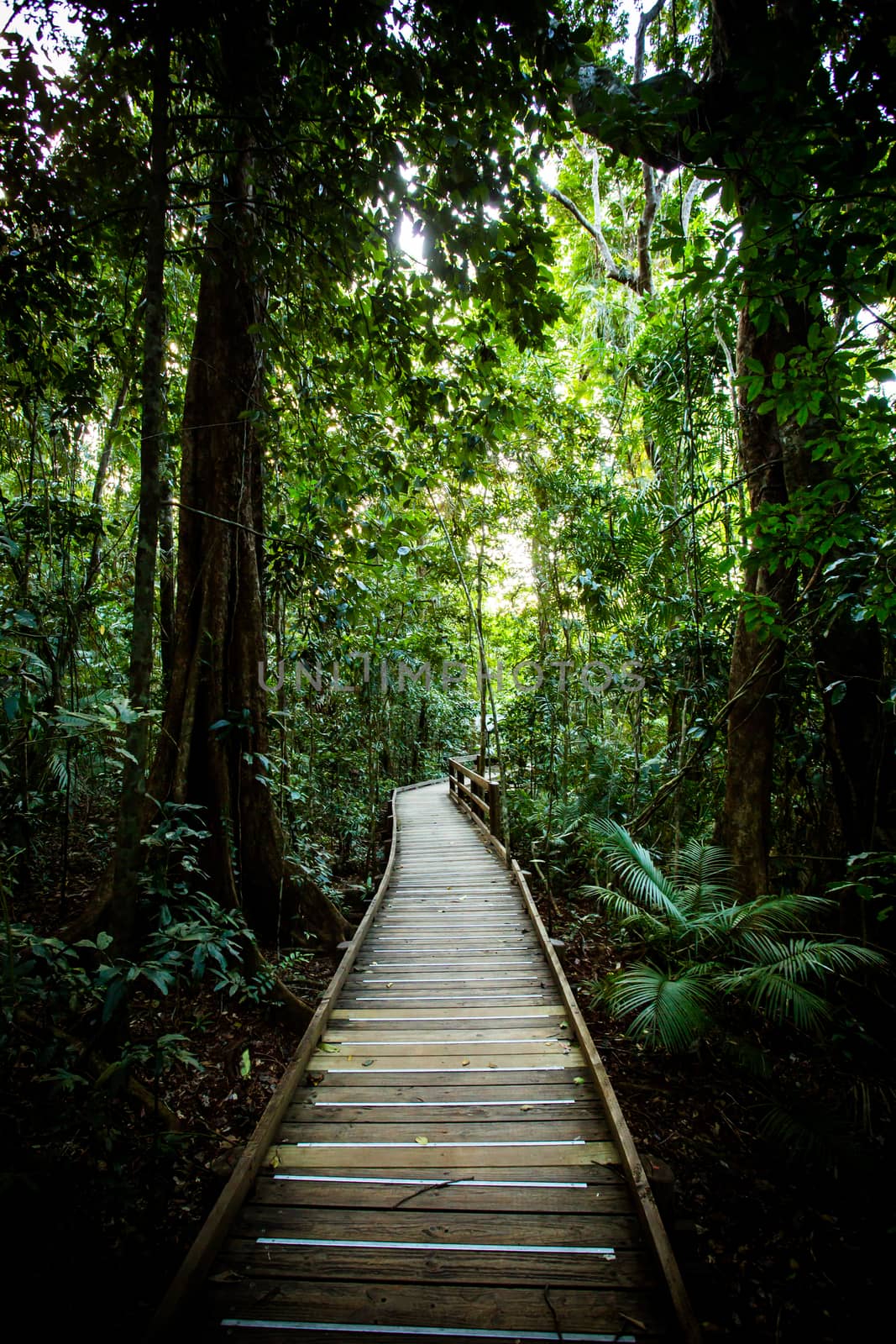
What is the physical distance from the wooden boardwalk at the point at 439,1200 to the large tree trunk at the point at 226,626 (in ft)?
3.88

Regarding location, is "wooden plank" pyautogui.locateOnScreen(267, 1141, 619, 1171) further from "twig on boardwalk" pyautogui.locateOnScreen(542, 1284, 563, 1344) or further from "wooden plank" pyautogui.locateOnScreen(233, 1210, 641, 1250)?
"twig on boardwalk" pyautogui.locateOnScreen(542, 1284, 563, 1344)

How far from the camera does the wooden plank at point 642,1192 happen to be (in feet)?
5.59

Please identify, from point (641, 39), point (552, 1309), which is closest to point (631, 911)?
point (552, 1309)

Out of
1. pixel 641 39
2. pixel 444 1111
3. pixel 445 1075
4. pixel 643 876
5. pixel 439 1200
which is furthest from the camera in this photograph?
pixel 641 39

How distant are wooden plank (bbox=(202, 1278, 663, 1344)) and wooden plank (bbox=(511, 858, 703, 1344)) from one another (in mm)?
105

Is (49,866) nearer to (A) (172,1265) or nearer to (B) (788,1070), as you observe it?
(A) (172,1265)

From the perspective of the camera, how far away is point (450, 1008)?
3760 mm

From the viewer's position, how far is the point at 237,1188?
6.99 ft

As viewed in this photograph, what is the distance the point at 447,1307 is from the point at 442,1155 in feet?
2.06

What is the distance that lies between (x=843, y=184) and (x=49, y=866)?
670cm

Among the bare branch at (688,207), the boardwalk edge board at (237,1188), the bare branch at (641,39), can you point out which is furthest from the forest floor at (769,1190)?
the bare branch at (641,39)

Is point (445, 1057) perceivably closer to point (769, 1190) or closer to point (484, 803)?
point (769, 1190)

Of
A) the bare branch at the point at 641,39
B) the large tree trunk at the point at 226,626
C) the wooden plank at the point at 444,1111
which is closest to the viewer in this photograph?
the wooden plank at the point at 444,1111

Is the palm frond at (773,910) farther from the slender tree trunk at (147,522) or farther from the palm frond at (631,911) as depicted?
the slender tree trunk at (147,522)
